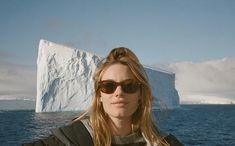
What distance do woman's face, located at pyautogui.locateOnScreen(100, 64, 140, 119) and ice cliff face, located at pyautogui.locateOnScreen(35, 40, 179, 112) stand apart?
153 ft

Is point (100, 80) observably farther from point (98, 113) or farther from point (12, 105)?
point (12, 105)

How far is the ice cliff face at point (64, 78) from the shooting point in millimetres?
49969

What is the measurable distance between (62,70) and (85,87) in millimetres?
3975

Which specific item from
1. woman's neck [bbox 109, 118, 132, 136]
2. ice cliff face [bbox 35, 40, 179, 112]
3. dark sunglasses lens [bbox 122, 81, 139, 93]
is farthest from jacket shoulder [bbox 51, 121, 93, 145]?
ice cliff face [bbox 35, 40, 179, 112]

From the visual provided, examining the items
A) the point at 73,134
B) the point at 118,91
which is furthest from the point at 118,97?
the point at 73,134

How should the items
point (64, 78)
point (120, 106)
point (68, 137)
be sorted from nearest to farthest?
point (68, 137) → point (120, 106) → point (64, 78)

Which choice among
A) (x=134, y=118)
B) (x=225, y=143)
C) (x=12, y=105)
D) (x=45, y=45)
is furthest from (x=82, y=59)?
(x=12, y=105)

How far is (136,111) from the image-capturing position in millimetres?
2188

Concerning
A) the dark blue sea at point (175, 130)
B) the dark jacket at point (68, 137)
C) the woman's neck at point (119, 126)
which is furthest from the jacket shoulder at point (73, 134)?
the dark blue sea at point (175, 130)

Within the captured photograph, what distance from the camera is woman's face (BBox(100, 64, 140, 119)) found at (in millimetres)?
2002

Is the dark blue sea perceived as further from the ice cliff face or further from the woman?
the ice cliff face

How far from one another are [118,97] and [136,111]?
0.23 meters

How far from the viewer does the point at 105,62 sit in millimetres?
2072

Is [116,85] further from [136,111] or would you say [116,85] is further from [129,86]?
[136,111]
